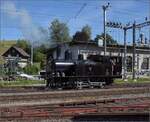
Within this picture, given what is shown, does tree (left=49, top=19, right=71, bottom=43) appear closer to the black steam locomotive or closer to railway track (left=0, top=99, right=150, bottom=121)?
the black steam locomotive

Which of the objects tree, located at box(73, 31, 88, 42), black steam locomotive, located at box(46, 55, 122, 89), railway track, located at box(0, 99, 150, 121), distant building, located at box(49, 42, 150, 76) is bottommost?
railway track, located at box(0, 99, 150, 121)

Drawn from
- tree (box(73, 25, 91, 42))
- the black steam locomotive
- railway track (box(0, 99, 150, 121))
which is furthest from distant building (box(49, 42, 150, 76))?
tree (box(73, 25, 91, 42))

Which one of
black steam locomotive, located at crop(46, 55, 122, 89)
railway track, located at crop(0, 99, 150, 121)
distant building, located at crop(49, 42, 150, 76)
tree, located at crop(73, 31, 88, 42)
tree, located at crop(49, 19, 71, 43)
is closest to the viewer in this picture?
railway track, located at crop(0, 99, 150, 121)

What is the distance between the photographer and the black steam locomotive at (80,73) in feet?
105

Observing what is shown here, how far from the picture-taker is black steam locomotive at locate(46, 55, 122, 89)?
31953 millimetres

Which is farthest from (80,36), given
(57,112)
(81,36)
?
(57,112)

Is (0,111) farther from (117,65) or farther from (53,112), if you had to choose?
(117,65)

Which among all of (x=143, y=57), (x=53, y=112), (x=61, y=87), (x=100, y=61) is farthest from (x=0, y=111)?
(x=143, y=57)

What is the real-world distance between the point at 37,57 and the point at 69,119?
8392 centimetres

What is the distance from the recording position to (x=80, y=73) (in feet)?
106

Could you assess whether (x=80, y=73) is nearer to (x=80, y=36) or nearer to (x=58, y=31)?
(x=80, y=36)

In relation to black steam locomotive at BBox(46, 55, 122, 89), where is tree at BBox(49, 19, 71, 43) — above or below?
above

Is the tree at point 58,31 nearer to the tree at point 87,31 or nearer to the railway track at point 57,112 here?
the tree at point 87,31

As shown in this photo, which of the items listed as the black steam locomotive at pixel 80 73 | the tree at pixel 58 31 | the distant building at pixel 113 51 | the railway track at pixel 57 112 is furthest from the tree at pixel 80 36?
the railway track at pixel 57 112
